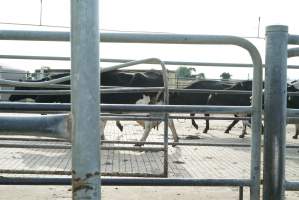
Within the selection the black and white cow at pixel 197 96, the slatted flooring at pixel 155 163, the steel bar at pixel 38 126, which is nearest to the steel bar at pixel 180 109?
the steel bar at pixel 38 126

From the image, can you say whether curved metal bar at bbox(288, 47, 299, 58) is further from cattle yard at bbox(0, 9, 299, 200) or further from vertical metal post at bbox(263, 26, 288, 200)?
vertical metal post at bbox(263, 26, 288, 200)

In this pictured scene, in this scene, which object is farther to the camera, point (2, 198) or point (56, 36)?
point (2, 198)

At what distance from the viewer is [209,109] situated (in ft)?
7.14

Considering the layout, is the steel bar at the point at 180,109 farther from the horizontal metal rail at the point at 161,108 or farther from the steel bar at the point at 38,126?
the steel bar at the point at 38,126

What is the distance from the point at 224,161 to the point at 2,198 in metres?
3.22

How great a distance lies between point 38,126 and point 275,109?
1.11 meters

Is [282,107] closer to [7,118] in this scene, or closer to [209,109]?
[209,109]

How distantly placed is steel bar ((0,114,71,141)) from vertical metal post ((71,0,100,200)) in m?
0.15

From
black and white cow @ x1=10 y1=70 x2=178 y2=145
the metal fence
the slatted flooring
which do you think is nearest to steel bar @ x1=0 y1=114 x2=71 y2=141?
the metal fence

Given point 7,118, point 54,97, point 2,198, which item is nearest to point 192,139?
point 54,97

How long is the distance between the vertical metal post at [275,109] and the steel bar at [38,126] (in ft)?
3.42

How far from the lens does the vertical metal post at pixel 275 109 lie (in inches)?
78.0

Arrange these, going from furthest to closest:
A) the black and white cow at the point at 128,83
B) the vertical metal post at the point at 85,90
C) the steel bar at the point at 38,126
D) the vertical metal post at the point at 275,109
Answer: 1. the black and white cow at the point at 128,83
2. the vertical metal post at the point at 275,109
3. the steel bar at the point at 38,126
4. the vertical metal post at the point at 85,90

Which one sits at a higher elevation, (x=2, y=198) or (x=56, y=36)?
(x=56, y=36)
